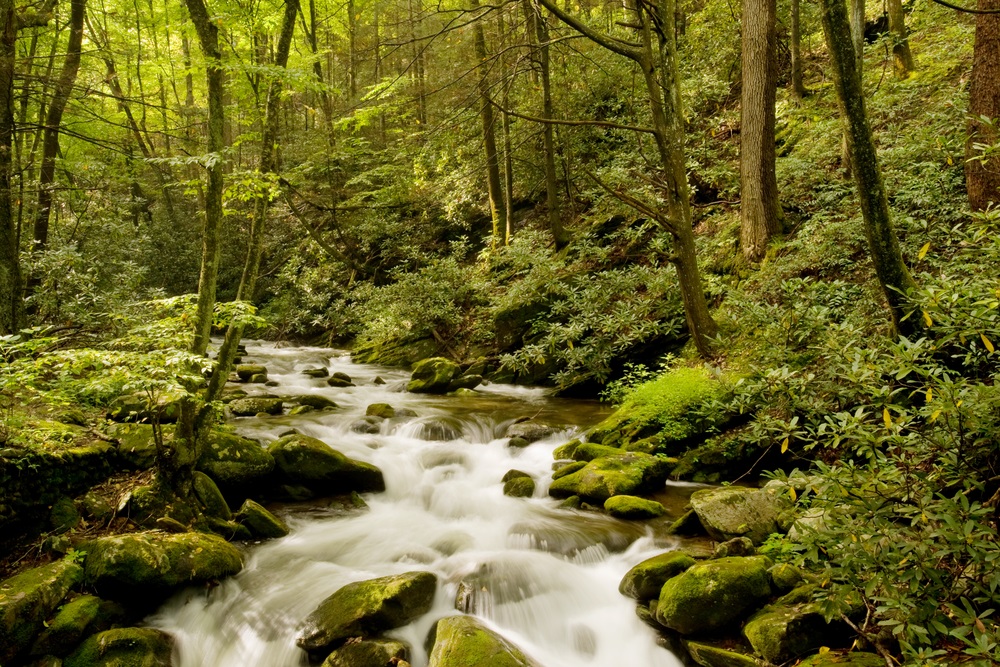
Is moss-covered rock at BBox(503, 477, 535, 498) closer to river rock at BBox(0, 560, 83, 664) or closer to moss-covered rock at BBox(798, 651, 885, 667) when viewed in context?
moss-covered rock at BBox(798, 651, 885, 667)

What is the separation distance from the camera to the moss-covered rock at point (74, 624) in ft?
12.9

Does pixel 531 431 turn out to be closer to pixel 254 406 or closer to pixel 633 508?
pixel 633 508

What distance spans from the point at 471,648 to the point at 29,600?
311cm

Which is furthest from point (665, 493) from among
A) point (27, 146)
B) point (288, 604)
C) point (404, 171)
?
point (27, 146)

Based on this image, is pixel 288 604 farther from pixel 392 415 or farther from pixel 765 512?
pixel 392 415

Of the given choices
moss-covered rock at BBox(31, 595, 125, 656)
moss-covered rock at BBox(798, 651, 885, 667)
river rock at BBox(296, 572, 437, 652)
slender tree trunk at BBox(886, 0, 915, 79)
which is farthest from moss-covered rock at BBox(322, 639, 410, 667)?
slender tree trunk at BBox(886, 0, 915, 79)

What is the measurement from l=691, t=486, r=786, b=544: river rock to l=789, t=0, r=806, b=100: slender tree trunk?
11.2 metres

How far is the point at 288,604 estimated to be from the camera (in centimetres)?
501

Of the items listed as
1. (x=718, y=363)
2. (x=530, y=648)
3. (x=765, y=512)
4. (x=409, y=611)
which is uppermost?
(x=718, y=363)

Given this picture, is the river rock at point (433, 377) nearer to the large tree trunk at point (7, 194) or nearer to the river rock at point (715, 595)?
the large tree trunk at point (7, 194)

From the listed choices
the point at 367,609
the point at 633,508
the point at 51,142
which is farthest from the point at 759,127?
the point at 51,142

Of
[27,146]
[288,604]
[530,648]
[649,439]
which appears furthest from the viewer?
[27,146]

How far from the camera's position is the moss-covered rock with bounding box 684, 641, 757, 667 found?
366cm

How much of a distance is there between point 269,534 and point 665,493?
4424mm
